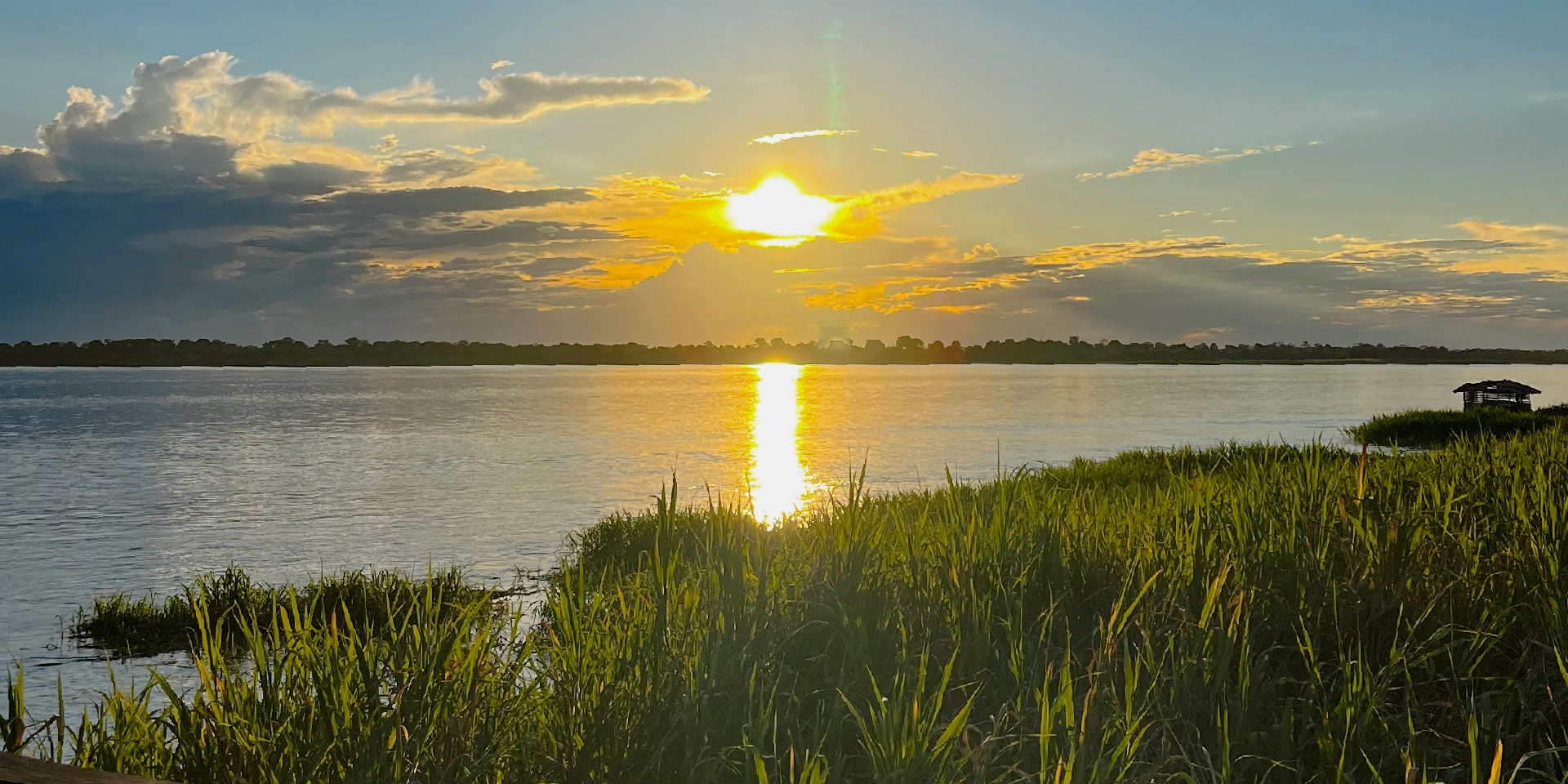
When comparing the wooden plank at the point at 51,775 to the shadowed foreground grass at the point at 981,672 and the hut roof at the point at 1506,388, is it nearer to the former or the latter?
the shadowed foreground grass at the point at 981,672

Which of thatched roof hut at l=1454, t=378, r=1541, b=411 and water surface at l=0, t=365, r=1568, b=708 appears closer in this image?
water surface at l=0, t=365, r=1568, b=708

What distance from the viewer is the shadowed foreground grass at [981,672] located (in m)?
5.32

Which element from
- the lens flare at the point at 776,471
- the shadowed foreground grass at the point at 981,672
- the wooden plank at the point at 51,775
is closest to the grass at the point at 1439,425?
the lens flare at the point at 776,471

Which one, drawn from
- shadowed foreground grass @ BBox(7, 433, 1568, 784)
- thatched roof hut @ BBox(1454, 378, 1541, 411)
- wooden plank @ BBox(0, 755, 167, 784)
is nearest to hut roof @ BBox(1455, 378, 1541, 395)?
thatched roof hut @ BBox(1454, 378, 1541, 411)

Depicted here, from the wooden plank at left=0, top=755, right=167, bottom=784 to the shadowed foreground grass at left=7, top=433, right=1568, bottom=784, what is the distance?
2.24 meters

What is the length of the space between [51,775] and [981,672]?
4718 mm

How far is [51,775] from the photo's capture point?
115 inches

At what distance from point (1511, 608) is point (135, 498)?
43.3m

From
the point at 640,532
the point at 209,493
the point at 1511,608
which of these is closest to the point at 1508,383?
the point at 640,532

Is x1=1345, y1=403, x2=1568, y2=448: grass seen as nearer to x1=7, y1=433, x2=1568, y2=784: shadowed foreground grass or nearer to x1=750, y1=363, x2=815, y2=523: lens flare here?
x1=750, y1=363, x2=815, y2=523: lens flare

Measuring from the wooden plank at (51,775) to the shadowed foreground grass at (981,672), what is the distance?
7.34ft

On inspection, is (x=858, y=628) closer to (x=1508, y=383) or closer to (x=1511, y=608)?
(x=1511, y=608)

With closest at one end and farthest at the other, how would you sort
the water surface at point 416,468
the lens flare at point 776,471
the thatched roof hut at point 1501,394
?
the water surface at point 416,468 → the lens flare at point 776,471 → the thatched roof hut at point 1501,394

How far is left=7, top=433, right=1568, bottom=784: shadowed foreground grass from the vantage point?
5324 mm
